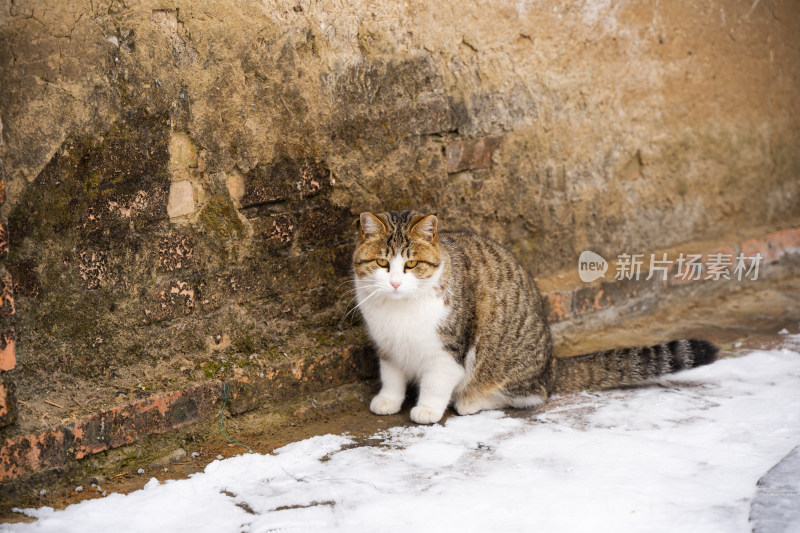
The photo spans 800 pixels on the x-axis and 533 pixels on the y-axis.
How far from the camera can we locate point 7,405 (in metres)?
2.51

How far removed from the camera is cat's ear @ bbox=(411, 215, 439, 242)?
3.09m

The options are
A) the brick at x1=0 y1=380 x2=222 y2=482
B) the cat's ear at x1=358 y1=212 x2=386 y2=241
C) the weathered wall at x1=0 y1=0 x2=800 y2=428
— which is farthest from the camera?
the cat's ear at x1=358 y1=212 x2=386 y2=241

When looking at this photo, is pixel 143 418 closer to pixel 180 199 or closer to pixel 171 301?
pixel 171 301

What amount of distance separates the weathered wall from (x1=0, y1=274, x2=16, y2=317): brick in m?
0.17

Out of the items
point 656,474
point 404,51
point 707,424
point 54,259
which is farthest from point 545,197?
point 54,259

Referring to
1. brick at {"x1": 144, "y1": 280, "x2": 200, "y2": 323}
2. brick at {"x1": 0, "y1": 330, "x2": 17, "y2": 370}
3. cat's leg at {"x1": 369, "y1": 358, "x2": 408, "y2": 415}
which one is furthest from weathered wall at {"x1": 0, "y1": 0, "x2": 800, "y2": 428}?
cat's leg at {"x1": 369, "y1": 358, "x2": 408, "y2": 415}

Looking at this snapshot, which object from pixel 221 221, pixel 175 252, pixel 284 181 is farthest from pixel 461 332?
pixel 175 252

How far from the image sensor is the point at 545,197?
4.26 m

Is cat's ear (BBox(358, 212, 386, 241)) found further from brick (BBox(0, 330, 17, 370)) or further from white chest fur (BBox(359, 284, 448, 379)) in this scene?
brick (BBox(0, 330, 17, 370))

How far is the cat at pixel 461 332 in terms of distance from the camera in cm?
311

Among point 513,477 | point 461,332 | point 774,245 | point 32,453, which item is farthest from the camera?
point 774,245

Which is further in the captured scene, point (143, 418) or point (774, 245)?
point (774, 245)

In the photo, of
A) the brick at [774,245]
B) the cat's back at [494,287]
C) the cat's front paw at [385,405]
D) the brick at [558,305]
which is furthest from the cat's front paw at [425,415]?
the brick at [774,245]

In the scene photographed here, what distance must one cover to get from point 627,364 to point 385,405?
3.53ft
